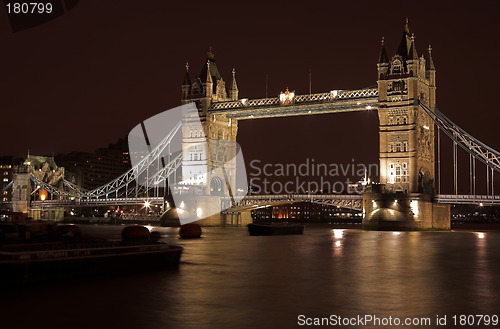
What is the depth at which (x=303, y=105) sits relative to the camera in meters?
60.8

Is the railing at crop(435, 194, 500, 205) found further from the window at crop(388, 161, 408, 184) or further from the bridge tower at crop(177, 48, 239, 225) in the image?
the bridge tower at crop(177, 48, 239, 225)

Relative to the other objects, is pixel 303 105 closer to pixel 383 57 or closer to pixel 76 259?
pixel 383 57

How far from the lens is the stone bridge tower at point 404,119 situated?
56.3 metres

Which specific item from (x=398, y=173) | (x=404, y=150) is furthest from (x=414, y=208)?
(x=404, y=150)

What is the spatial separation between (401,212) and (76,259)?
4041cm

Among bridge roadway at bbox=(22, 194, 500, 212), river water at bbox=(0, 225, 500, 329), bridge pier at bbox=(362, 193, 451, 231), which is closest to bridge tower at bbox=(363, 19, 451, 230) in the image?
bridge pier at bbox=(362, 193, 451, 231)

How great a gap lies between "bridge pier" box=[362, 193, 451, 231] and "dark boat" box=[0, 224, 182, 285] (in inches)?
1397

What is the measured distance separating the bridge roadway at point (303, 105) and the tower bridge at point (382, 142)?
0.08 m

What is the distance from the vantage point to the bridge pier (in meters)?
55.2

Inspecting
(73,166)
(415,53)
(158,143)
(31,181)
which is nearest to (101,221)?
(31,181)

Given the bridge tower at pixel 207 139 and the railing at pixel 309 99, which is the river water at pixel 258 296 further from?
the bridge tower at pixel 207 139

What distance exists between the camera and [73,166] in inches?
5994

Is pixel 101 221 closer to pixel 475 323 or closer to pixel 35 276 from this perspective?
pixel 35 276

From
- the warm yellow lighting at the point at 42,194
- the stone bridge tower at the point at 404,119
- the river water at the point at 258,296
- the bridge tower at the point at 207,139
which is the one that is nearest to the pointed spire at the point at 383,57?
the stone bridge tower at the point at 404,119
